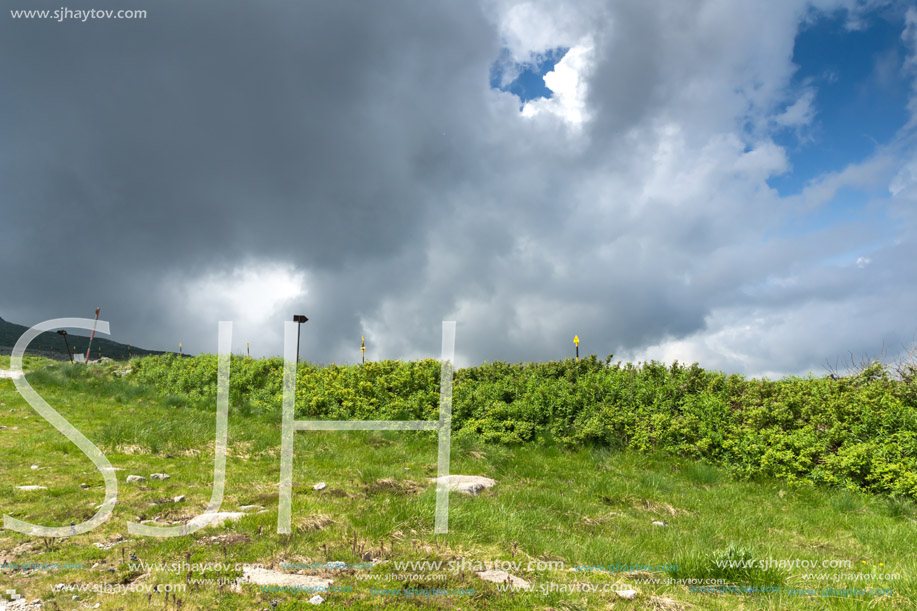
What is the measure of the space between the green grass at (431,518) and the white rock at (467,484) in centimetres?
26

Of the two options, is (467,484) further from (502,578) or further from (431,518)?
(502,578)

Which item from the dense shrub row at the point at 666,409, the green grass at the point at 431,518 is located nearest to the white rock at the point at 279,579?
the green grass at the point at 431,518

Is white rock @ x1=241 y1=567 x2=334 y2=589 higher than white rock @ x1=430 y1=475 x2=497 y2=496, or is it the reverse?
white rock @ x1=241 y1=567 x2=334 y2=589

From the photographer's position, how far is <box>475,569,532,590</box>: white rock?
434 cm

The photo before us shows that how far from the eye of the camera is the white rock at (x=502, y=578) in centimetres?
434

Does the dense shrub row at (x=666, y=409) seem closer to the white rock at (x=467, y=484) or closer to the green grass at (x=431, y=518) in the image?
the green grass at (x=431, y=518)

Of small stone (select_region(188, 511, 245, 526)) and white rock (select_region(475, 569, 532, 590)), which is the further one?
small stone (select_region(188, 511, 245, 526))

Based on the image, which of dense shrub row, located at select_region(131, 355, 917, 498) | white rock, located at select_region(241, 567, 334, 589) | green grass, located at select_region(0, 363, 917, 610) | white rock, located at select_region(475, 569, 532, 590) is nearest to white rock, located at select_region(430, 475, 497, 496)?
green grass, located at select_region(0, 363, 917, 610)

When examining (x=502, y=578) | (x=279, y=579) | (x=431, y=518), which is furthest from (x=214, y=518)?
(x=502, y=578)

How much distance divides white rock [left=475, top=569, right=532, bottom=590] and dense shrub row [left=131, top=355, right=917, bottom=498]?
7.20 m

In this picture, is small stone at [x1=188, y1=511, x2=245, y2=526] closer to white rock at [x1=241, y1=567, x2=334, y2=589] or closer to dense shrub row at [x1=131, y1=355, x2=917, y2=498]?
white rock at [x1=241, y1=567, x2=334, y2=589]

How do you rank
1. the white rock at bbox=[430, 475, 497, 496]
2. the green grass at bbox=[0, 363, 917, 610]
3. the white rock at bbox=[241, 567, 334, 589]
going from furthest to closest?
the white rock at bbox=[430, 475, 497, 496], the green grass at bbox=[0, 363, 917, 610], the white rock at bbox=[241, 567, 334, 589]

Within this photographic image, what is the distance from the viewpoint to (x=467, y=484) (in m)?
7.88

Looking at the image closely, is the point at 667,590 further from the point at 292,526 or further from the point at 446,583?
the point at 292,526
